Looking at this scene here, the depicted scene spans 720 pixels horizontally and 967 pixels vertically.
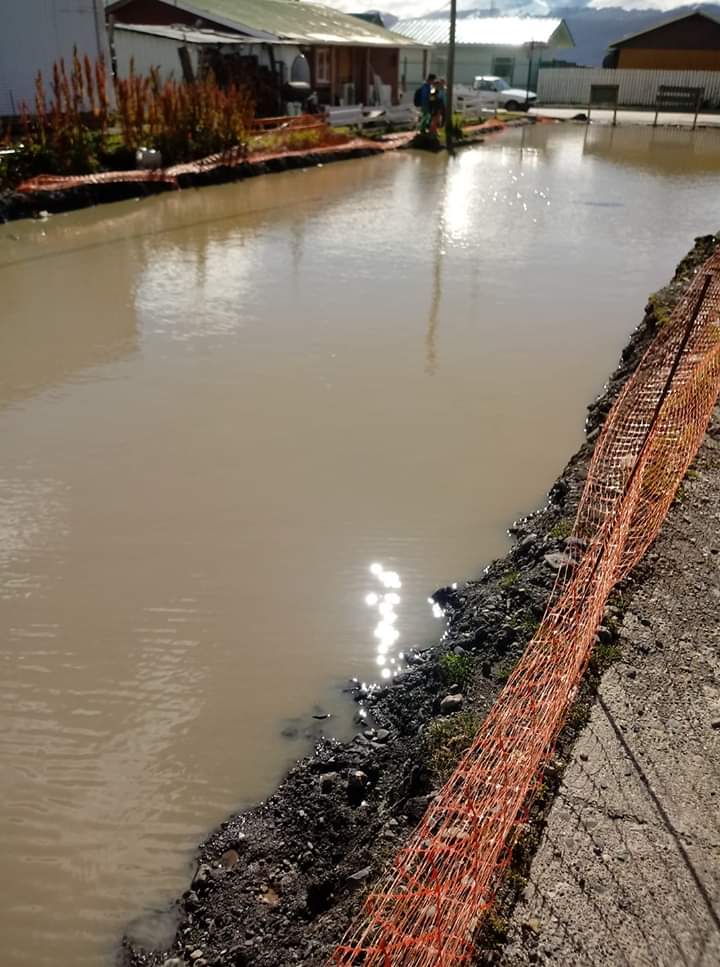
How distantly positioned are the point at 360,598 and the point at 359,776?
1604 mm

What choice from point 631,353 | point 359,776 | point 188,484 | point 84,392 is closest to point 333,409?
point 188,484

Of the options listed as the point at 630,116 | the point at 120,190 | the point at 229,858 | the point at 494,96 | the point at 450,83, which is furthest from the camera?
the point at 494,96

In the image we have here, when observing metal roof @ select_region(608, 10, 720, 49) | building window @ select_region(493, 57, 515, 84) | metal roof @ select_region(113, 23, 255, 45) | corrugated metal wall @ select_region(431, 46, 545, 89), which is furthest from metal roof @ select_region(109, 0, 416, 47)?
building window @ select_region(493, 57, 515, 84)

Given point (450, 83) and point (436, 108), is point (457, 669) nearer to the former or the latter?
point (436, 108)

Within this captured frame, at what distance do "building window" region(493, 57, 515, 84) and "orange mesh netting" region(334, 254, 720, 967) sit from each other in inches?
2220

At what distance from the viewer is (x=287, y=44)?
92.2 feet

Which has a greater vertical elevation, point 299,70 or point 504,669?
point 299,70

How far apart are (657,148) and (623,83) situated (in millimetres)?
19755

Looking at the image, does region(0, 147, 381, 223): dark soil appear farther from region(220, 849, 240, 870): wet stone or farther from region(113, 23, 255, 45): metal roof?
region(220, 849, 240, 870): wet stone

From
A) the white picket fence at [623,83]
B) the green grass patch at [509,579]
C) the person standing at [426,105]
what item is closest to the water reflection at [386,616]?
the green grass patch at [509,579]

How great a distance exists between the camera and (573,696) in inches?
149

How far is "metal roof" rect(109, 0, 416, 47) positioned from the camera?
2809 centimetres

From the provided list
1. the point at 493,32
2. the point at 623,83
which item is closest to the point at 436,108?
the point at 623,83

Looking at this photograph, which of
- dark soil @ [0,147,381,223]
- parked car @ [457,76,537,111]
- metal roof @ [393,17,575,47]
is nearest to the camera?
dark soil @ [0,147,381,223]
